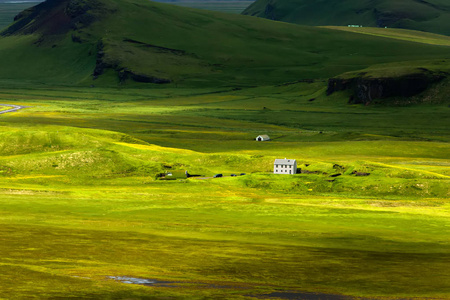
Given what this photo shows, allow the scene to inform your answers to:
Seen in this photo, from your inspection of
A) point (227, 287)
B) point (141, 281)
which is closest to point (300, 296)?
point (227, 287)

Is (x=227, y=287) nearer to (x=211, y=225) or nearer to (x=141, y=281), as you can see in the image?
(x=141, y=281)

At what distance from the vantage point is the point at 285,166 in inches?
3866

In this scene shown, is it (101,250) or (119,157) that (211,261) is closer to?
(101,250)

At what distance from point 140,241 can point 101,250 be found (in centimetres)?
456

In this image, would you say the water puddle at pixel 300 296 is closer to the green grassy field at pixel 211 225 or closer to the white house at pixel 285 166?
the green grassy field at pixel 211 225

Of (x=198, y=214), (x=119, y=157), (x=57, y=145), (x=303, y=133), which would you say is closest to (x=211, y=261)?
(x=198, y=214)

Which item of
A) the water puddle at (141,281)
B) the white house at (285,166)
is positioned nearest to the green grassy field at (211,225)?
the water puddle at (141,281)

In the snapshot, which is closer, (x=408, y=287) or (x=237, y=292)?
(x=237, y=292)

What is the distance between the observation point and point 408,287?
134 ft

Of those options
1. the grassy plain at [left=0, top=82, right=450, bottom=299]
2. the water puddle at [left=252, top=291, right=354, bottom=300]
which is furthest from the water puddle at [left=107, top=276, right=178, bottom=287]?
the water puddle at [left=252, top=291, right=354, bottom=300]

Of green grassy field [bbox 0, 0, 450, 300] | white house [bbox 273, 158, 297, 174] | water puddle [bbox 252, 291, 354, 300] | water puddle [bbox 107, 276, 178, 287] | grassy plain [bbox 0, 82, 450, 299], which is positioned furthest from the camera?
white house [bbox 273, 158, 297, 174]

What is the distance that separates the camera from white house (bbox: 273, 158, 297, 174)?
97.4 m

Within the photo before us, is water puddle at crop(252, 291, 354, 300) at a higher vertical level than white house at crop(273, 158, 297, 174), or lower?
higher

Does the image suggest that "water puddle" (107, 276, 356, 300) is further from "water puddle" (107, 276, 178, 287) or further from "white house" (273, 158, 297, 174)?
"white house" (273, 158, 297, 174)
